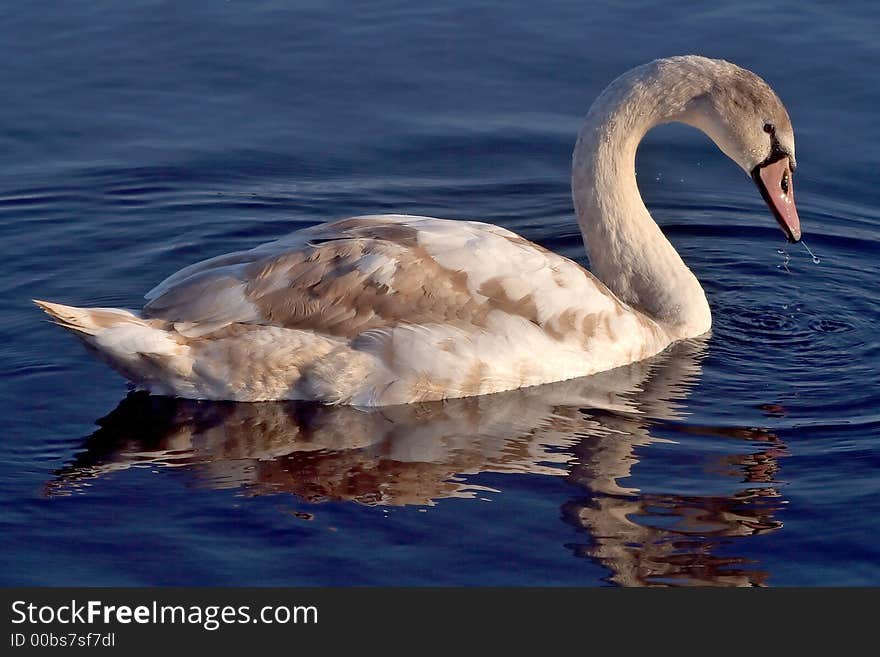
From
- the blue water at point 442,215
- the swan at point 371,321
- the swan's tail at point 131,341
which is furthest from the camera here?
the swan at point 371,321

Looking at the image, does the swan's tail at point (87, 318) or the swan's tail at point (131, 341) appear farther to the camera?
the swan's tail at point (131, 341)

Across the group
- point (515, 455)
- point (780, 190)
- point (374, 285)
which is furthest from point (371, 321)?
point (780, 190)

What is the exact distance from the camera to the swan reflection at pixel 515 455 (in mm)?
7559

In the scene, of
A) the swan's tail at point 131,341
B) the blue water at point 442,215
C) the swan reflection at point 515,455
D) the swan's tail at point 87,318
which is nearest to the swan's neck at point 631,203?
the blue water at point 442,215

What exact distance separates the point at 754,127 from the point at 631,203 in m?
0.90

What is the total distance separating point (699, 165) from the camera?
13.0 meters

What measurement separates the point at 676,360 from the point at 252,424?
271cm

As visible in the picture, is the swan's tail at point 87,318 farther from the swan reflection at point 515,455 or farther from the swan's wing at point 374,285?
the swan reflection at point 515,455

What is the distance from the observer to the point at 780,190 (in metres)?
10.2

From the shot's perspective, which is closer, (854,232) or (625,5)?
(854,232)

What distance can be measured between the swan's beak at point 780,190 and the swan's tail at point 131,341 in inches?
153

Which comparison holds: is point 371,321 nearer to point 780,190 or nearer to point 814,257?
point 780,190

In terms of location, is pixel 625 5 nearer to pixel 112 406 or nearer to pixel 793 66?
pixel 793 66

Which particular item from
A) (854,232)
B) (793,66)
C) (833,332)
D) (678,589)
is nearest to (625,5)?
(793,66)
